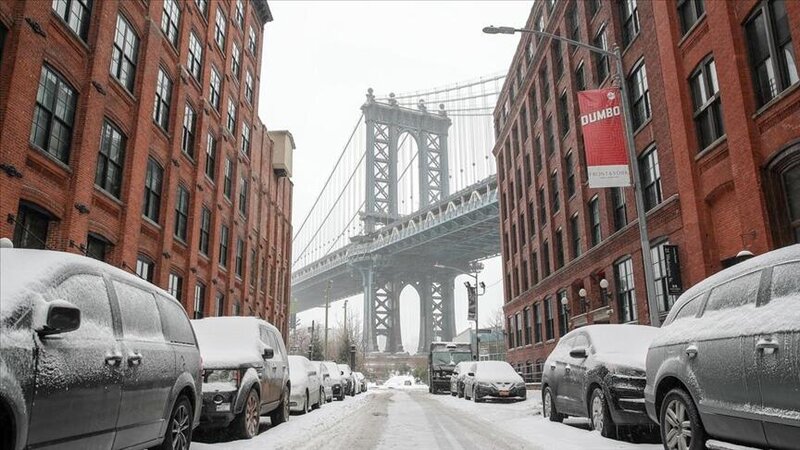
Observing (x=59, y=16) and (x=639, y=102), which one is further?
(x=639, y=102)

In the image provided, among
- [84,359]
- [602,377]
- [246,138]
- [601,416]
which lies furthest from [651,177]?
[246,138]

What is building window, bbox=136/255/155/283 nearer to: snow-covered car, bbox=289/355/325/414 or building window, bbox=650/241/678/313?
snow-covered car, bbox=289/355/325/414

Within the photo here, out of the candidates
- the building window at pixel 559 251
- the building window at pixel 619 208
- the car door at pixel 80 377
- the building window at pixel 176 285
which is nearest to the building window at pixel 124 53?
the building window at pixel 176 285

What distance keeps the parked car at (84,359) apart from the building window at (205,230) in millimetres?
18326

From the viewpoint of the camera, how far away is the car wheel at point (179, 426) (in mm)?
5812

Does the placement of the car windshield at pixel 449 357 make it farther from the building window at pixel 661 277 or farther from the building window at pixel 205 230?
the building window at pixel 661 277

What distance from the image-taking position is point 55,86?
13.6 m

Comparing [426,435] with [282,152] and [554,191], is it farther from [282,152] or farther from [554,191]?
[282,152]

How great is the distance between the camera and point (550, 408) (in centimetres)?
1155

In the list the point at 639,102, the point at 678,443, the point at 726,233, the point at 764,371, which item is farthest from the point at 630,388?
the point at 639,102

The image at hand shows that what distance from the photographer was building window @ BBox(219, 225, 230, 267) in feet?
86.6

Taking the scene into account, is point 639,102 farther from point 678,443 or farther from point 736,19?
point 678,443

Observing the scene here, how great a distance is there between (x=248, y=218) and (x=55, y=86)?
656 inches

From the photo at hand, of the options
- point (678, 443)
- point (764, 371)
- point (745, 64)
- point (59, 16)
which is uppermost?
point (59, 16)
